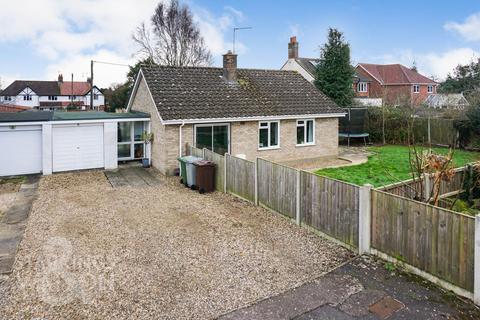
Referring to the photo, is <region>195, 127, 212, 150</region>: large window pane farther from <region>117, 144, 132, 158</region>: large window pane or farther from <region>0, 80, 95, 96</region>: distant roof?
<region>0, 80, 95, 96</region>: distant roof

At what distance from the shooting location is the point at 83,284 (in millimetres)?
7457

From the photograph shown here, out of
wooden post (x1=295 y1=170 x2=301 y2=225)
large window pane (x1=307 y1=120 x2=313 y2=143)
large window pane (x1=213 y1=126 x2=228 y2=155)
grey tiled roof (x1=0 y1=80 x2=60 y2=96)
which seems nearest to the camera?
wooden post (x1=295 y1=170 x2=301 y2=225)

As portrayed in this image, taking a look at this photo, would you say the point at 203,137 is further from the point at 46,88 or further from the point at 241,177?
the point at 46,88

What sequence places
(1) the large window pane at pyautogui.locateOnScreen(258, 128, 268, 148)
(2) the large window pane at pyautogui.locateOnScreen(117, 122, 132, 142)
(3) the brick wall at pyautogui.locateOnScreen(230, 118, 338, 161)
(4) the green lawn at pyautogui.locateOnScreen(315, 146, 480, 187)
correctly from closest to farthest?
(4) the green lawn at pyautogui.locateOnScreen(315, 146, 480, 187), (3) the brick wall at pyautogui.locateOnScreen(230, 118, 338, 161), (2) the large window pane at pyautogui.locateOnScreen(117, 122, 132, 142), (1) the large window pane at pyautogui.locateOnScreen(258, 128, 268, 148)

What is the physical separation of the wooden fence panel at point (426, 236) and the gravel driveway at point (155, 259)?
1.06m

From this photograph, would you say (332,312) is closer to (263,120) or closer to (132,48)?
(263,120)

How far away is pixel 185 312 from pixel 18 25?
1823 cm

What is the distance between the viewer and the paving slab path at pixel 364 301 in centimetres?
639

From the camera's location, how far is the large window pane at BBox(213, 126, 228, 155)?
18.5m

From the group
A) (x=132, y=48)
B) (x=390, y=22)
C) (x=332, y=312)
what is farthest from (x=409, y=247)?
(x=132, y=48)

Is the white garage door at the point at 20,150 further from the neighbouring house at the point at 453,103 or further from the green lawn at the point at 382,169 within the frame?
the neighbouring house at the point at 453,103

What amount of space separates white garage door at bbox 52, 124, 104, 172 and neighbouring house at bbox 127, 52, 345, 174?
249 centimetres

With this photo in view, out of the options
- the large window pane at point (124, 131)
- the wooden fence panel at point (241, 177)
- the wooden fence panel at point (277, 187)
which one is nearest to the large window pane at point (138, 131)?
the large window pane at point (124, 131)

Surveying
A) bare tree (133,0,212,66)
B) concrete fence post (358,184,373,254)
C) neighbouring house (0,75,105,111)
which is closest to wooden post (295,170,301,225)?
concrete fence post (358,184,373,254)
